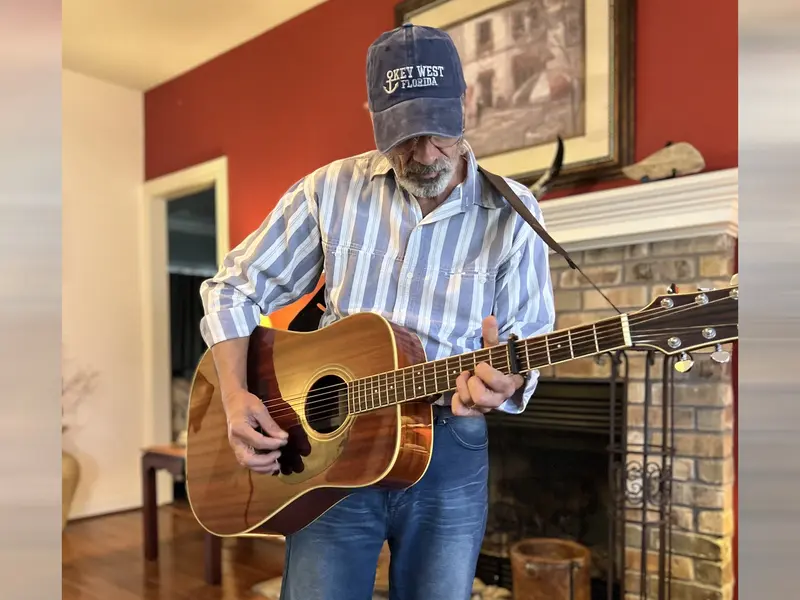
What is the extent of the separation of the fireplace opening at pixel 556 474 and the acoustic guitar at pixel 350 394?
132 cm

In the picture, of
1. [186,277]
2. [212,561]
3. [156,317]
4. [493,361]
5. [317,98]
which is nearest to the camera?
[493,361]

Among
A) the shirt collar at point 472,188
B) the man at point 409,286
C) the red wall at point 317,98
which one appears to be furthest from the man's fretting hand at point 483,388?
the red wall at point 317,98

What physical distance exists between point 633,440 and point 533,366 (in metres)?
1.33

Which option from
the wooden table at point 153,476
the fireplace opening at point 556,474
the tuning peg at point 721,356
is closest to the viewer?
the tuning peg at point 721,356

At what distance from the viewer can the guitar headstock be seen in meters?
0.79

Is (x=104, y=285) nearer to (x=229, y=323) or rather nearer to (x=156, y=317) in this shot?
(x=156, y=317)

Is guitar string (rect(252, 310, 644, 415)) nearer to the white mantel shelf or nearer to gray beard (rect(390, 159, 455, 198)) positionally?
gray beard (rect(390, 159, 455, 198))

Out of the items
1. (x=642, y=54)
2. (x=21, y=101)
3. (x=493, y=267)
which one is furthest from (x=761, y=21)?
(x=642, y=54)

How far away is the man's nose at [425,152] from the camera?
102cm

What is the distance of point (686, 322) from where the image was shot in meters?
0.82

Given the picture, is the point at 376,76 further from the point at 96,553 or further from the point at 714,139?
the point at 96,553

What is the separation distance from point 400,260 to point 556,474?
162 centimetres

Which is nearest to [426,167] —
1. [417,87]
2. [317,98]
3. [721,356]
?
[417,87]

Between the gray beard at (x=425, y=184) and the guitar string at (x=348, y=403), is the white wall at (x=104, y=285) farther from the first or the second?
the gray beard at (x=425, y=184)
